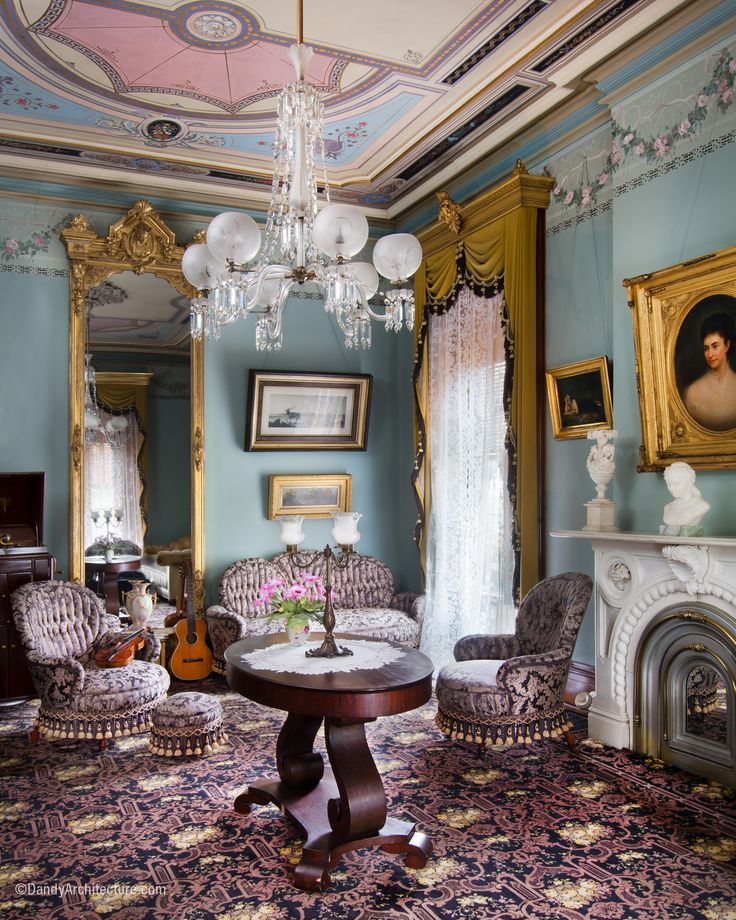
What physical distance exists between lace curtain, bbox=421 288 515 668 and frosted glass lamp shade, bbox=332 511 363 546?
768 millimetres

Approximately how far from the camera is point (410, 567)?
7.22m

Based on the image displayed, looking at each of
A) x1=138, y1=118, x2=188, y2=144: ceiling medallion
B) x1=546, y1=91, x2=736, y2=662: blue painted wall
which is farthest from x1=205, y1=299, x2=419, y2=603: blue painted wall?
x1=546, y1=91, x2=736, y2=662: blue painted wall

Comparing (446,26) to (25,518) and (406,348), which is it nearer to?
(406,348)

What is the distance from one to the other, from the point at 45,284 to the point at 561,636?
15.7 feet

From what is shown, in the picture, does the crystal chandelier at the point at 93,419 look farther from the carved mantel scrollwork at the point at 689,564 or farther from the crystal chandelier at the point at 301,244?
the carved mantel scrollwork at the point at 689,564

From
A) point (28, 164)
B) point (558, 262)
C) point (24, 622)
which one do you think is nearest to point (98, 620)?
point (24, 622)

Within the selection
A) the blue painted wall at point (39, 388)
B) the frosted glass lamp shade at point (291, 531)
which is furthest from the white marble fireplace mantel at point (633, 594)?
the blue painted wall at point (39, 388)

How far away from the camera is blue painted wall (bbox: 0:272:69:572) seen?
234 inches

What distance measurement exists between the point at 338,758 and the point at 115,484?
373 centimetres

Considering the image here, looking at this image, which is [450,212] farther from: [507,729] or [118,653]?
[118,653]

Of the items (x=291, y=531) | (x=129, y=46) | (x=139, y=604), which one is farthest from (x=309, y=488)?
(x=129, y=46)

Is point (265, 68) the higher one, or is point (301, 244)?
point (265, 68)

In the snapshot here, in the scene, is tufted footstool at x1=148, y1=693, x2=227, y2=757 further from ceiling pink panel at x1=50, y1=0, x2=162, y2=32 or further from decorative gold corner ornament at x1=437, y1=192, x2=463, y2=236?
decorative gold corner ornament at x1=437, y1=192, x2=463, y2=236

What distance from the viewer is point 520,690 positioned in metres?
4.11
